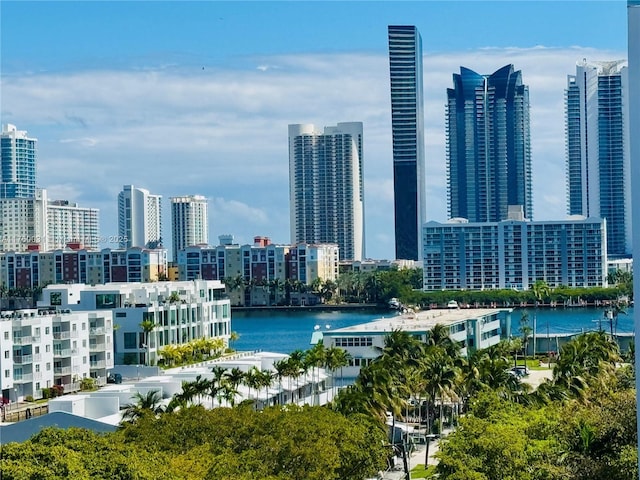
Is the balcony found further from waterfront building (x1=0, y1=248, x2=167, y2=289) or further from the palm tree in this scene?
waterfront building (x1=0, y1=248, x2=167, y2=289)

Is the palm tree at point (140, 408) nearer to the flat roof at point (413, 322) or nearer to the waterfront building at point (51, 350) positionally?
the waterfront building at point (51, 350)

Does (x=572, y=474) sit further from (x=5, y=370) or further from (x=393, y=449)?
(x=5, y=370)

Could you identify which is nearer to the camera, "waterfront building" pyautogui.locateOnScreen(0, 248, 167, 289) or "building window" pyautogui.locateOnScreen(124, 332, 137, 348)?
"building window" pyautogui.locateOnScreen(124, 332, 137, 348)

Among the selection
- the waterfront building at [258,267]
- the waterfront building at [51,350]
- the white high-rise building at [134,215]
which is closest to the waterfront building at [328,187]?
the white high-rise building at [134,215]

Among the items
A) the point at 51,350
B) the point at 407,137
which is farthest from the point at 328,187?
the point at 51,350

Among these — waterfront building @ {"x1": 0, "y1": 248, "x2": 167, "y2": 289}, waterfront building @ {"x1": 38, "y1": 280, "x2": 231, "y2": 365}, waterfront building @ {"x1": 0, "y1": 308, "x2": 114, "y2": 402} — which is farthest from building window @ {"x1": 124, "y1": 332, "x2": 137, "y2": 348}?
waterfront building @ {"x1": 0, "y1": 248, "x2": 167, "y2": 289}

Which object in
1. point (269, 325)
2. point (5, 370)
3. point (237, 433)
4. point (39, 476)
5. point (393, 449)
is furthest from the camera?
point (269, 325)

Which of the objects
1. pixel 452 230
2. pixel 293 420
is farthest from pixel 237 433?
pixel 452 230
